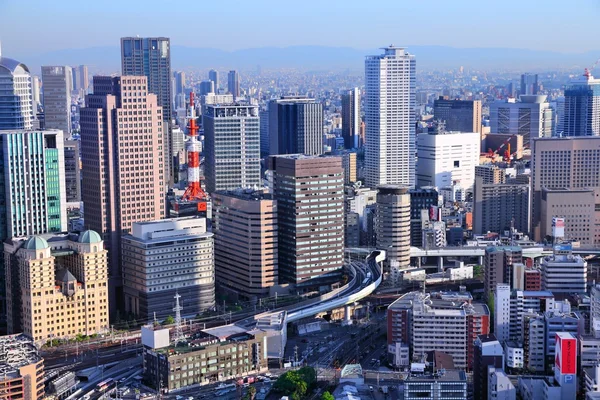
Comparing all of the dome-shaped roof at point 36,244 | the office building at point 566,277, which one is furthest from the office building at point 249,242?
the office building at point 566,277

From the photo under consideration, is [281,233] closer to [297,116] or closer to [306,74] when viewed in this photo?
[297,116]

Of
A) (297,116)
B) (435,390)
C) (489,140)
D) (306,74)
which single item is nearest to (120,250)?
(435,390)

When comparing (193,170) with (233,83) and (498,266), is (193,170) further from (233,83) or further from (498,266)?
(233,83)

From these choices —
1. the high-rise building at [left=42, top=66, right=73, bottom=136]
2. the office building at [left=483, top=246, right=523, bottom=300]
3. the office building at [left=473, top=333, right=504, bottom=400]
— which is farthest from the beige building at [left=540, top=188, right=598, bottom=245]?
the high-rise building at [left=42, top=66, right=73, bottom=136]

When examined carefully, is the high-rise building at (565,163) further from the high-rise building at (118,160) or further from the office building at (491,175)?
the high-rise building at (118,160)

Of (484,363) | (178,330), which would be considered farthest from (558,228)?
(178,330)

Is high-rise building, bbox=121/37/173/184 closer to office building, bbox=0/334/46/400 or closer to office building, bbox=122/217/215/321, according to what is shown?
office building, bbox=122/217/215/321
